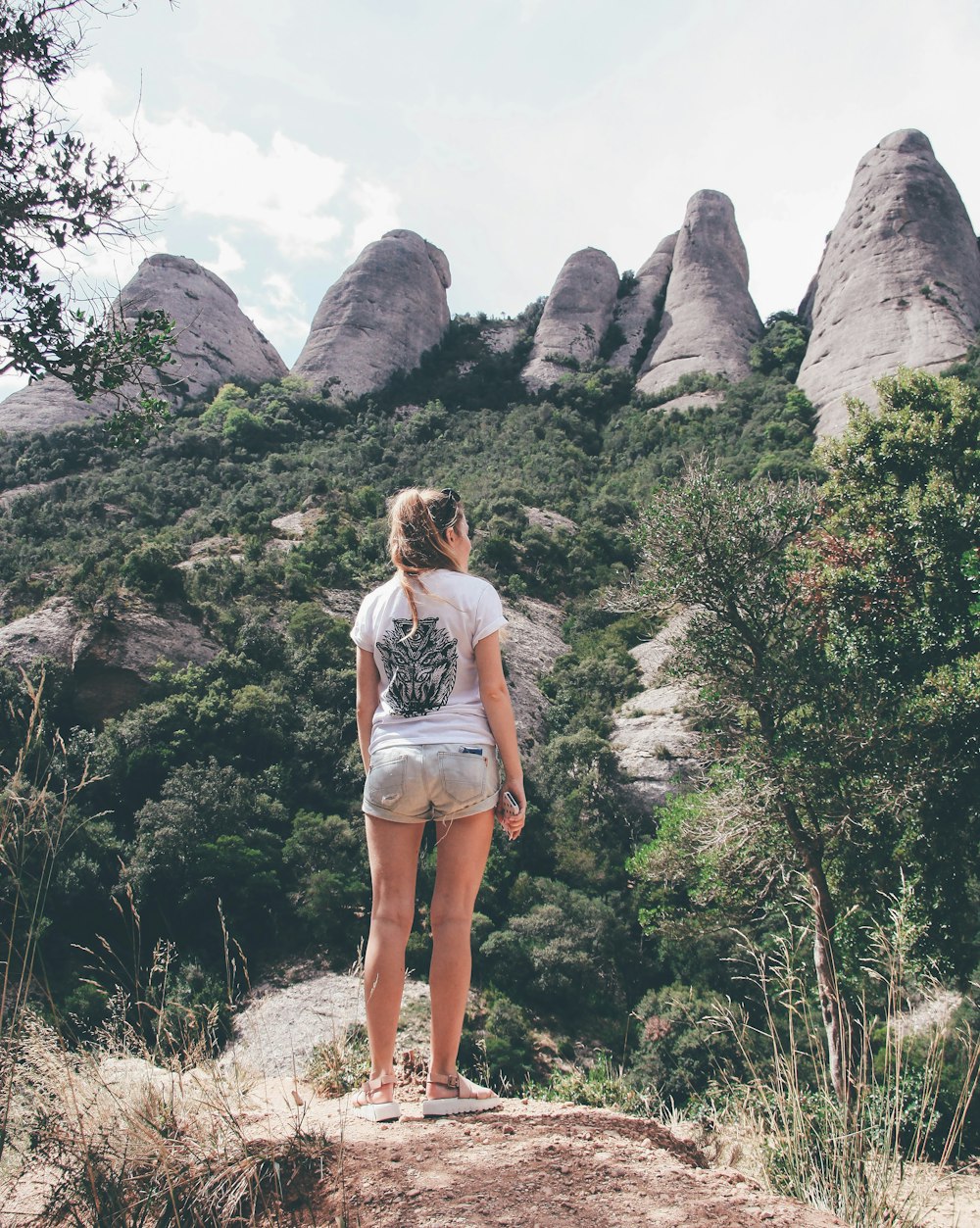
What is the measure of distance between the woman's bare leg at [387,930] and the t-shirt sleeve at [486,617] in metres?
0.64

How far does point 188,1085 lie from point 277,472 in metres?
34.8

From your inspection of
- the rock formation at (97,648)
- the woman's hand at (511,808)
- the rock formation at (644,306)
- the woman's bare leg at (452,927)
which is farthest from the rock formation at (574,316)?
the woman's bare leg at (452,927)

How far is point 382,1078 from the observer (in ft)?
7.88

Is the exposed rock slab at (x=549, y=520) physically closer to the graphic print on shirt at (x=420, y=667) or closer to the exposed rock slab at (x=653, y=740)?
the exposed rock slab at (x=653, y=740)

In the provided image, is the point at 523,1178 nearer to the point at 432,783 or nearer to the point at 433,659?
the point at 432,783

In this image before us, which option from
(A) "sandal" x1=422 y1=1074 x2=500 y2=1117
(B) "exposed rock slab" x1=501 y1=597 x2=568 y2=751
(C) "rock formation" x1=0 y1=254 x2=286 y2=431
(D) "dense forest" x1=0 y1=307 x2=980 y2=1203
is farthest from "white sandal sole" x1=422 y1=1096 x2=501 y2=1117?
(C) "rock formation" x1=0 y1=254 x2=286 y2=431

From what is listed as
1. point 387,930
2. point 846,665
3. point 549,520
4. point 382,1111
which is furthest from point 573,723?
point 382,1111

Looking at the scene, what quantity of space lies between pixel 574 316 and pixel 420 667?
5455 cm

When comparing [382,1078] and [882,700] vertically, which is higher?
[882,700]

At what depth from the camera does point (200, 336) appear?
152 ft

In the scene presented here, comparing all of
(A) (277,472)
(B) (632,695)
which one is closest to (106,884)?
(B) (632,695)

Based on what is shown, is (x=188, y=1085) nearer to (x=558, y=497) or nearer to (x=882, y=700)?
(x=882, y=700)

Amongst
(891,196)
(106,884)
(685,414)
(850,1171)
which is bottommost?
(106,884)

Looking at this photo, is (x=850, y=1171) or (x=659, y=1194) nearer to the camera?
(x=659, y=1194)
